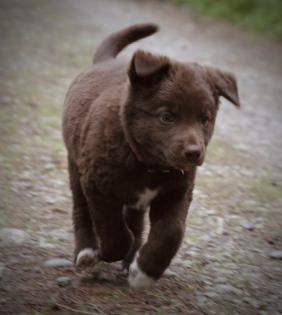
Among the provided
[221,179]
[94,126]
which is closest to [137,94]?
[94,126]

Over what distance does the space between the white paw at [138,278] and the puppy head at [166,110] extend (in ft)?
2.22

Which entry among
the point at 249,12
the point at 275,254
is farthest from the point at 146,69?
the point at 249,12

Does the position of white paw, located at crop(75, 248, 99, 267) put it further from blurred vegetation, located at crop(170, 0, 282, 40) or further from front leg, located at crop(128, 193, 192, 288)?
blurred vegetation, located at crop(170, 0, 282, 40)

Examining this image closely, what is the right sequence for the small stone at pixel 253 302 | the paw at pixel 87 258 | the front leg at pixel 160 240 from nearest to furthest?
1. the front leg at pixel 160 240
2. the small stone at pixel 253 302
3. the paw at pixel 87 258

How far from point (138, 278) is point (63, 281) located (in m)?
0.45

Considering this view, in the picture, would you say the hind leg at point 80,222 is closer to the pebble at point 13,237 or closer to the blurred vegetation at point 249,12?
the pebble at point 13,237

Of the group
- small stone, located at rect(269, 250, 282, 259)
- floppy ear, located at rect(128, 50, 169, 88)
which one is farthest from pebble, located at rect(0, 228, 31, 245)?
small stone, located at rect(269, 250, 282, 259)

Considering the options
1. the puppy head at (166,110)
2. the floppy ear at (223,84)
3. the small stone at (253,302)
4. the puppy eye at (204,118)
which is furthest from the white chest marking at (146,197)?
the small stone at (253,302)

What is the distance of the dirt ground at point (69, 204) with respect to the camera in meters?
3.77

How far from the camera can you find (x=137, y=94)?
366 cm

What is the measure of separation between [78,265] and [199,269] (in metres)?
0.86

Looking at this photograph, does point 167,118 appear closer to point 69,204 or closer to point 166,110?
point 166,110

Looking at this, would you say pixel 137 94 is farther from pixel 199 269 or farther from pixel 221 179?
pixel 221 179

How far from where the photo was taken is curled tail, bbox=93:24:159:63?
4922mm
